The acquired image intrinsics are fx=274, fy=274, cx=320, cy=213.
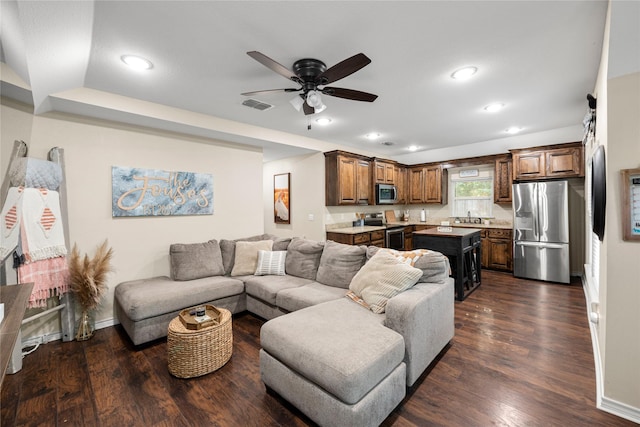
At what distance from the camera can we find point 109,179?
327 cm

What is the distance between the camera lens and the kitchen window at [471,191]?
614 centimetres

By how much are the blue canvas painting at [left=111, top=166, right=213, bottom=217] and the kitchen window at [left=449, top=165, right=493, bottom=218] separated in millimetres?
5478

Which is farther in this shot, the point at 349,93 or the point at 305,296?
the point at 305,296

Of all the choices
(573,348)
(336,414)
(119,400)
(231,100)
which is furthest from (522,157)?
(119,400)

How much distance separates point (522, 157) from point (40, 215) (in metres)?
6.92

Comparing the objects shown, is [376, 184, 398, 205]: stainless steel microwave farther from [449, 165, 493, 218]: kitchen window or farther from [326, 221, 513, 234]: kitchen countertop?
[449, 165, 493, 218]: kitchen window

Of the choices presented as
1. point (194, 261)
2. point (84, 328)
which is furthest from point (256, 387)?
point (84, 328)

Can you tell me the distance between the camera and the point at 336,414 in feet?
5.07

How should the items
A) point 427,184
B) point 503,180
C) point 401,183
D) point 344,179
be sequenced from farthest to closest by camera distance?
point 401,183
point 427,184
point 503,180
point 344,179

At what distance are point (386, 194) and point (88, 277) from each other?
5.41 metres

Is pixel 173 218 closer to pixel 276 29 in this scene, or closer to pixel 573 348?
pixel 276 29

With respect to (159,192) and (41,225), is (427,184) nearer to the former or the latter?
(159,192)

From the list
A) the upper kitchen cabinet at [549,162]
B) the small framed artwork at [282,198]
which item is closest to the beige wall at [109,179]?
the small framed artwork at [282,198]

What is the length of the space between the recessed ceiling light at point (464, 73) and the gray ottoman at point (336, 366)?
8.05 feet
